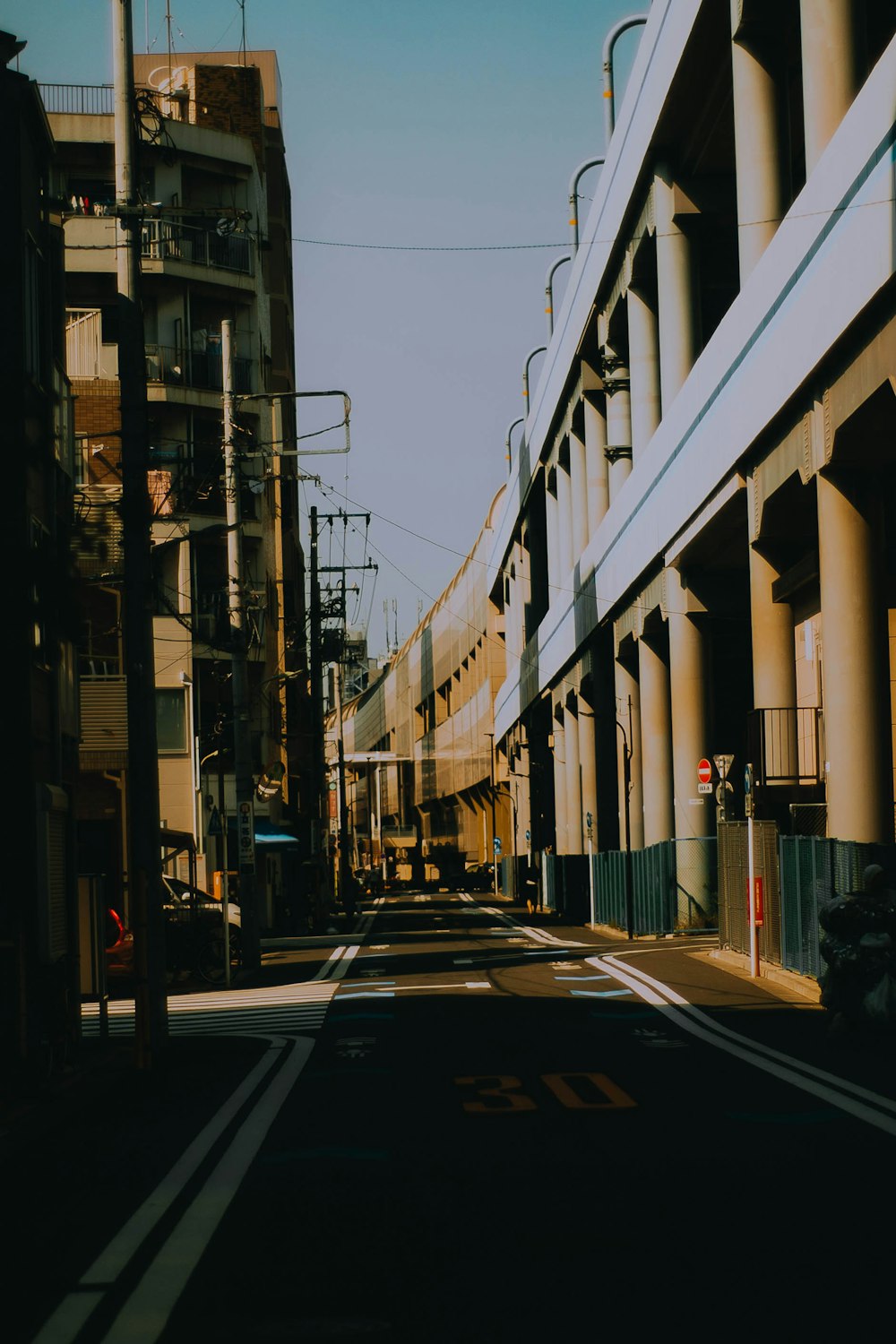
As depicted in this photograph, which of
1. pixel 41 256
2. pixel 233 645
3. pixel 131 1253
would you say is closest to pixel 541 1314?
pixel 131 1253

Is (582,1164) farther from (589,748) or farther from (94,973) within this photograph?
(589,748)

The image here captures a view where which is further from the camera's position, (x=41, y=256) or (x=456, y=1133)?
(x=41, y=256)

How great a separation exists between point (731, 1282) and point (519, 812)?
81.9 meters

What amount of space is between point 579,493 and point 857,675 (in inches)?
1334

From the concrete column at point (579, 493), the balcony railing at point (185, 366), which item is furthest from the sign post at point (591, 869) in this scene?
the balcony railing at point (185, 366)

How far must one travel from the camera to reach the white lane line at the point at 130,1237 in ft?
20.5

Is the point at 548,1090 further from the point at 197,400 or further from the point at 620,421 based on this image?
the point at 197,400

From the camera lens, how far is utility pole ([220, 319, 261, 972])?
106 feet

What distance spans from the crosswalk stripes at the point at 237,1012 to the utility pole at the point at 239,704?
4061mm

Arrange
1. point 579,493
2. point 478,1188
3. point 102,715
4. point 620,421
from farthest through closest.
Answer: point 579,493 → point 620,421 → point 102,715 → point 478,1188

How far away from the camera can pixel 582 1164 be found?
9.30m

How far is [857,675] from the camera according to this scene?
76.3 feet

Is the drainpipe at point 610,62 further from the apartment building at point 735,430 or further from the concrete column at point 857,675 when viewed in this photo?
the concrete column at point 857,675

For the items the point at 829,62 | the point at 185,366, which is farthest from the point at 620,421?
the point at 829,62
